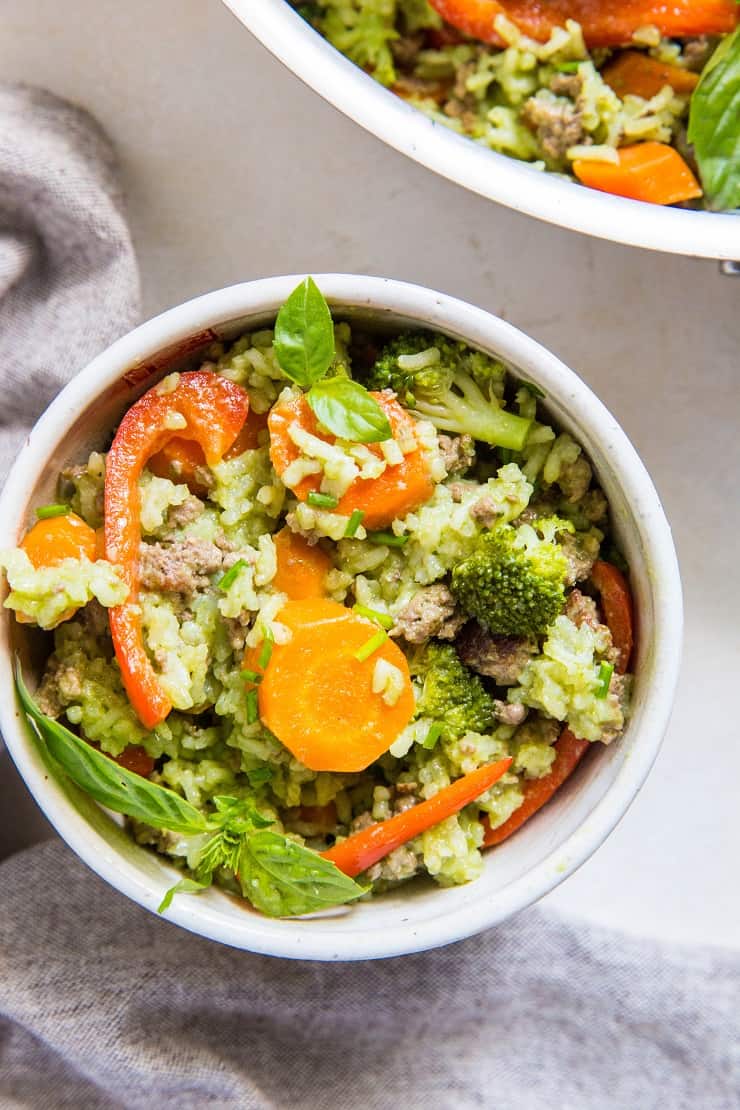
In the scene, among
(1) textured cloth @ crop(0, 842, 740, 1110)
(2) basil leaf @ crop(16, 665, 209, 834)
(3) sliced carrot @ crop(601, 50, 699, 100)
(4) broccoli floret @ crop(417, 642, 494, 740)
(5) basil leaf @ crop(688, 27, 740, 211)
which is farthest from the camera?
(1) textured cloth @ crop(0, 842, 740, 1110)

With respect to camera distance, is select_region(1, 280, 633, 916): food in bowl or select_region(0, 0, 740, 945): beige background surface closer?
select_region(1, 280, 633, 916): food in bowl

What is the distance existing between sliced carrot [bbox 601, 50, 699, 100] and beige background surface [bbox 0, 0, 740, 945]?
29cm

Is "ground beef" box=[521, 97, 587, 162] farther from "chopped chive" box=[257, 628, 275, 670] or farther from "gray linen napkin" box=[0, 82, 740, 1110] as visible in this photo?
"chopped chive" box=[257, 628, 275, 670]

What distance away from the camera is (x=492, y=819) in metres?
2.04

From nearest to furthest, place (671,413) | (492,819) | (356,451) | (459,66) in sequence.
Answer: (356,451), (492,819), (459,66), (671,413)

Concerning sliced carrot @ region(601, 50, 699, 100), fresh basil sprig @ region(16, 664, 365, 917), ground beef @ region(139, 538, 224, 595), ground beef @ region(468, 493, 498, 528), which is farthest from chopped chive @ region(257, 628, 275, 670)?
sliced carrot @ region(601, 50, 699, 100)

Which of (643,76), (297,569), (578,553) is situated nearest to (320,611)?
(297,569)

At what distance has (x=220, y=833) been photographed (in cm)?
194

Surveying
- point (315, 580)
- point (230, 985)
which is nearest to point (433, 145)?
point (315, 580)

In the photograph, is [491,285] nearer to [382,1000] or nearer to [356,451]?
[356,451]

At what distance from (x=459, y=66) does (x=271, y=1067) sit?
201cm

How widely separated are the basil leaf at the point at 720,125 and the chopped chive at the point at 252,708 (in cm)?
123

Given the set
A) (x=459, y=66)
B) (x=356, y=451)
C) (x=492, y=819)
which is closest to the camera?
(x=356, y=451)

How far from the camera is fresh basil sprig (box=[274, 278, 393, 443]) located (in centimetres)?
187
